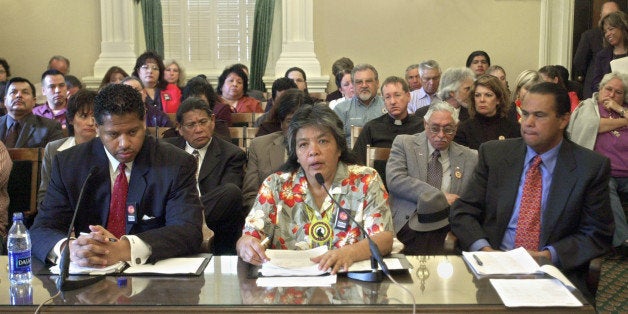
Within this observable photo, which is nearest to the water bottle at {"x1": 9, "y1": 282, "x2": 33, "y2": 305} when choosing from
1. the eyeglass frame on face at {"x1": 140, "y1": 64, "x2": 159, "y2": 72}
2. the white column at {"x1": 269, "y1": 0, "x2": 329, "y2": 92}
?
Answer: the eyeglass frame on face at {"x1": 140, "y1": 64, "x2": 159, "y2": 72}

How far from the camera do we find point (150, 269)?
2152 millimetres

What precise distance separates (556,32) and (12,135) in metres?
6.01

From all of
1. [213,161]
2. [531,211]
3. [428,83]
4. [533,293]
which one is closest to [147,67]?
[428,83]

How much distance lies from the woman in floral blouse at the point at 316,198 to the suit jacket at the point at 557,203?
1.76 ft

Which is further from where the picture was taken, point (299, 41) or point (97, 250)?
point (299, 41)

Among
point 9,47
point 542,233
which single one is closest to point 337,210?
point 542,233

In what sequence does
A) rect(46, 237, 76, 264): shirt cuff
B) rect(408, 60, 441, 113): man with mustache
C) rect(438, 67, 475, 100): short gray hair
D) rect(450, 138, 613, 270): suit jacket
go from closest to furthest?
rect(46, 237, 76, 264): shirt cuff < rect(450, 138, 613, 270): suit jacket < rect(438, 67, 475, 100): short gray hair < rect(408, 60, 441, 113): man with mustache

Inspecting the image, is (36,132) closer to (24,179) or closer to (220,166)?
(24,179)

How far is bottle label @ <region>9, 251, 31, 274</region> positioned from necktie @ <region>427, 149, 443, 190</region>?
7.79 ft

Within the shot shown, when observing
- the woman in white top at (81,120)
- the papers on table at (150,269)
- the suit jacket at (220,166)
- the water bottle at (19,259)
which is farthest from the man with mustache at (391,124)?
the water bottle at (19,259)

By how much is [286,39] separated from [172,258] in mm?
6168

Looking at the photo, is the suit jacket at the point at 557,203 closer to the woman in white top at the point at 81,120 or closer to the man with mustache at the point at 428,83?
the woman in white top at the point at 81,120

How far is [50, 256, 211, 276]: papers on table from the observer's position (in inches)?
82.9

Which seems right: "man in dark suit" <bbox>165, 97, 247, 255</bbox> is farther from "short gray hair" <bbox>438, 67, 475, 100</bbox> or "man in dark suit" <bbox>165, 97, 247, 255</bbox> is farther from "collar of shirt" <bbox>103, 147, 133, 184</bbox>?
"short gray hair" <bbox>438, 67, 475, 100</bbox>
